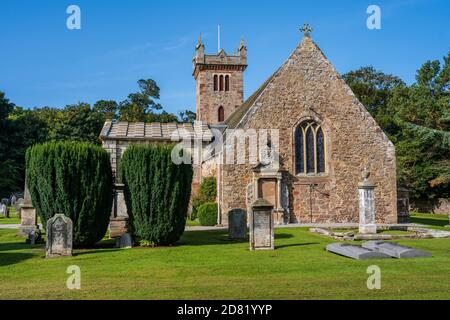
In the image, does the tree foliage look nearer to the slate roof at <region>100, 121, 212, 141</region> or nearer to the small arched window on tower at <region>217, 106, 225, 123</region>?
the small arched window on tower at <region>217, 106, 225, 123</region>

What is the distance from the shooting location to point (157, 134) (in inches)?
1339

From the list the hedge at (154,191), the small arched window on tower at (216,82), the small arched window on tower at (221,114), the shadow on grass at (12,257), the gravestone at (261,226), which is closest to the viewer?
the shadow on grass at (12,257)

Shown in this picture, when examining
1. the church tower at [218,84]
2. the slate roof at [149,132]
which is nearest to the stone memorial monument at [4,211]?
the slate roof at [149,132]

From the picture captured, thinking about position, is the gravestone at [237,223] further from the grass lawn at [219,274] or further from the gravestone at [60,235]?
the gravestone at [60,235]

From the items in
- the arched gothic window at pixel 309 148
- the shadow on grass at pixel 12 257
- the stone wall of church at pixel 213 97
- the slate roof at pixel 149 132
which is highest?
the stone wall of church at pixel 213 97

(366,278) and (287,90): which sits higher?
(287,90)

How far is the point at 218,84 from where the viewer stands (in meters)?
43.2

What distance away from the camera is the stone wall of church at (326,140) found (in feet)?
81.7

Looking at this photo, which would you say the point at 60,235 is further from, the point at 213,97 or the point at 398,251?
the point at 213,97

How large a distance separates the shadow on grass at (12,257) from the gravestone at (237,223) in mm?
7276

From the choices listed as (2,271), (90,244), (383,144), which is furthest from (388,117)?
(2,271)

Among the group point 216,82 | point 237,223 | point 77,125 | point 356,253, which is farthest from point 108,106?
point 356,253

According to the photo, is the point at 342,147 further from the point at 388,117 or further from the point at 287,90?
the point at 388,117
